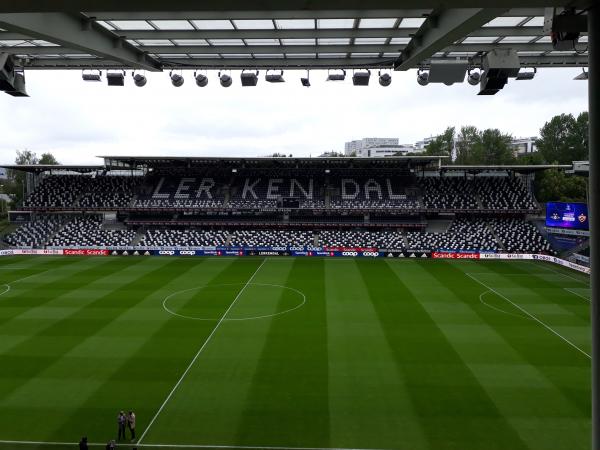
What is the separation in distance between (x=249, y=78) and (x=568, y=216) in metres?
42.8

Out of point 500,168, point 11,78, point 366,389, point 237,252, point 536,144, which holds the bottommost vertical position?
point 366,389

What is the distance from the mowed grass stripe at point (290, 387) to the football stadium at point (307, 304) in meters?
0.10

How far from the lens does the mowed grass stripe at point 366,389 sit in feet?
45.7

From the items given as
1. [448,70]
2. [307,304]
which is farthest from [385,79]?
[307,304]

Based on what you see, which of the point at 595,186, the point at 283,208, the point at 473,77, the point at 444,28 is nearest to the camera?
the point at 595,186

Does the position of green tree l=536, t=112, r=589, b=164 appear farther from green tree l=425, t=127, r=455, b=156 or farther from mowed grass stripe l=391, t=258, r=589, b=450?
mowed grass stripe l=391, t=258, r=589, b=450

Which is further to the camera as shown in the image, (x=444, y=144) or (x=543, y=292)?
(x=444, y=144)

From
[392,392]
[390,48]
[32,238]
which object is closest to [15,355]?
[392,392]

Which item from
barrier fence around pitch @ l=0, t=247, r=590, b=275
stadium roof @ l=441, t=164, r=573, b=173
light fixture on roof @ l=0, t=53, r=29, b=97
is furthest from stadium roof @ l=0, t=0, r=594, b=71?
stadium roof @ l=441, t=164, r=573, b=173

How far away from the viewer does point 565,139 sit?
297ft

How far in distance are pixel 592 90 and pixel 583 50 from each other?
5490 mm

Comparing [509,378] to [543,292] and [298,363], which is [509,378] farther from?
[543,292]

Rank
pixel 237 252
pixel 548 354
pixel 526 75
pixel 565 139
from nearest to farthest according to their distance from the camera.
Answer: pixel 526 75
pixel 548 354
pixel 237 252
pixel 565 139

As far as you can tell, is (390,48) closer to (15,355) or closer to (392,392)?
(392,392)
